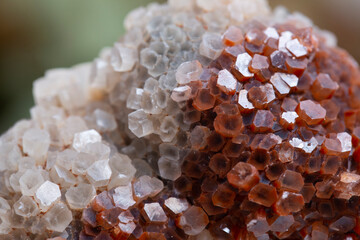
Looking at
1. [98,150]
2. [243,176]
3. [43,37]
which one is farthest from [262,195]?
[43,37]

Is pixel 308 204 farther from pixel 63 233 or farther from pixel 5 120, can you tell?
pixel 5 120

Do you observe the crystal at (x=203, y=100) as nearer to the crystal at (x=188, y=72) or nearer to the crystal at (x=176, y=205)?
the crystal at (x=188, y=72)

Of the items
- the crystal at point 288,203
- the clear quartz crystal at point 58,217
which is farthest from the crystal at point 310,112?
the clear quartz crystal at point 58,217

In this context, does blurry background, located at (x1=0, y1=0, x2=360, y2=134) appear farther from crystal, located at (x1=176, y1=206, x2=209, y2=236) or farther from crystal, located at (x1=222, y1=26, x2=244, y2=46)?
crystal, located at (x1=176, y1=206, x2=209, y2=236)

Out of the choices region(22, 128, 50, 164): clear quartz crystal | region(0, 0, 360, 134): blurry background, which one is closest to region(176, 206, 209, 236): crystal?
region(22, 128, 50, 164): clear quartz crystal

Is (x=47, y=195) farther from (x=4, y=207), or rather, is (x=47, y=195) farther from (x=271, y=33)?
(x=271, y=33)

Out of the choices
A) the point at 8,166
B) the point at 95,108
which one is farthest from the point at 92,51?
the point at 8,166
